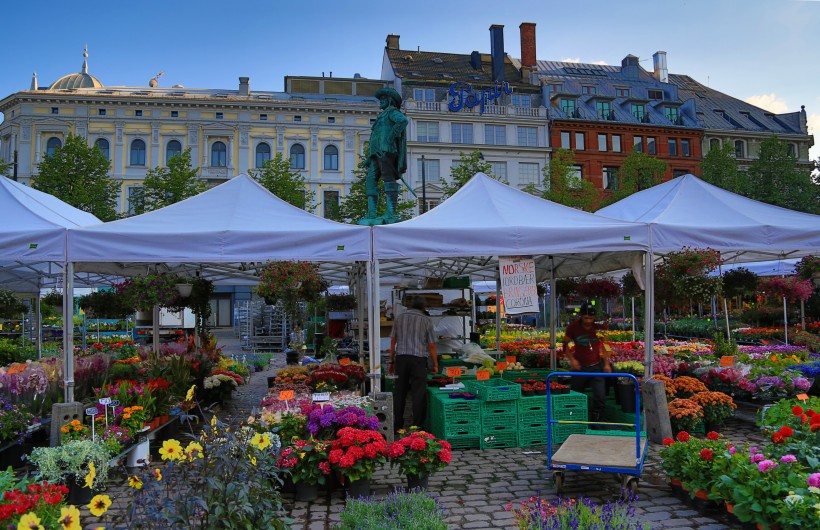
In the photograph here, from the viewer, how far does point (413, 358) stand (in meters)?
8.14

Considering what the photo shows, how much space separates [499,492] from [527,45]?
49614 mm

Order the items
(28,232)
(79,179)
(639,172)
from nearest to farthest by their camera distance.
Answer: (28,232)
(79,179)
(639,172)

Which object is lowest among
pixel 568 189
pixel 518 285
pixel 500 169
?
pixel 518 285

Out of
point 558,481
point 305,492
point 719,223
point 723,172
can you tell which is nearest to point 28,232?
point 305,492

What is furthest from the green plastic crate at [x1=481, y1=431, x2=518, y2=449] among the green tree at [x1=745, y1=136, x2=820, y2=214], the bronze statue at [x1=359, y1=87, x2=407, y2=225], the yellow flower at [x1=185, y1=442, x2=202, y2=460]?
the green tree at [x1=745, y1=136, x2=820, y2=214]

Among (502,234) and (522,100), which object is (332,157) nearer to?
(522,100)

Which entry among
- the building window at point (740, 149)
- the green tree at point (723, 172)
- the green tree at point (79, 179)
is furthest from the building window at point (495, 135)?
the green tree at point (79, 179)

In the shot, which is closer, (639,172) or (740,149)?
(639,172)

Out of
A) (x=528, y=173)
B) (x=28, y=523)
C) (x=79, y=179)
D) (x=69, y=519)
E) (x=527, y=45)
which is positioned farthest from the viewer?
(x=527, y=45)

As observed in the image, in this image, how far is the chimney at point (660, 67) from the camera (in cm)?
5762

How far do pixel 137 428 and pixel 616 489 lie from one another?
15.8ft

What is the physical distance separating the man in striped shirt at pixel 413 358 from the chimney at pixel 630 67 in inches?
2099

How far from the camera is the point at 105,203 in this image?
3203cm

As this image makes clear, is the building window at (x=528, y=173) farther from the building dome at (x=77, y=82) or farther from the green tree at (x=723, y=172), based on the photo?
the building dome at (x=77, y=82)
